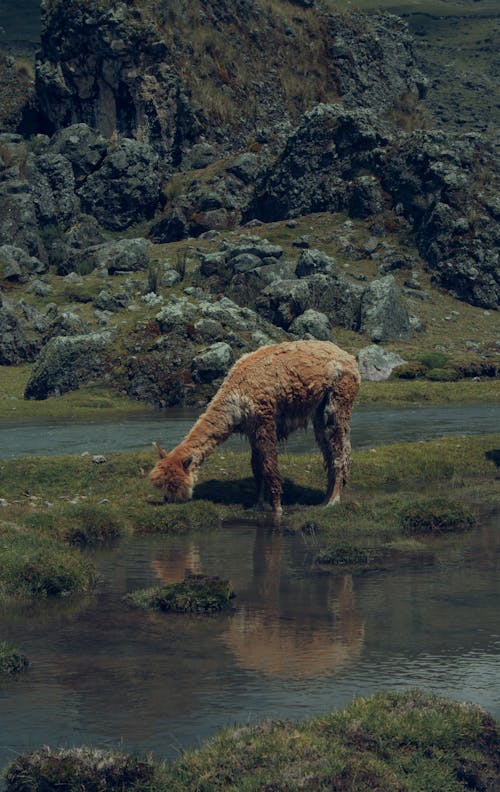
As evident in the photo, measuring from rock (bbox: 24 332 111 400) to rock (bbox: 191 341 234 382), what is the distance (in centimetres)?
444

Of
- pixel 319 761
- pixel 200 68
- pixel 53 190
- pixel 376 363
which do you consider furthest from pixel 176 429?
pixel 200 68

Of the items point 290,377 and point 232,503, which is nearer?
point 290,377

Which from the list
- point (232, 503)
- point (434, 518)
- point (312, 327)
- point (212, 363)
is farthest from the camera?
point (312, 327)

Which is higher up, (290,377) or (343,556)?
(290,377)

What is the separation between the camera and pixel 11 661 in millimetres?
13812

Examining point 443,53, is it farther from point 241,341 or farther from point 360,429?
point 360,429

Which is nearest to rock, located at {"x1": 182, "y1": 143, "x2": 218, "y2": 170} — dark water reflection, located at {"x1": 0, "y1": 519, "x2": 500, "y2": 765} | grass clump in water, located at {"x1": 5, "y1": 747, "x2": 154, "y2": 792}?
dark water reflection, located at {"x1": 0, "y1": 519, "x2": 500, "y2": 765}

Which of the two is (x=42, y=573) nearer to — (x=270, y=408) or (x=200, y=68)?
(x=270, y=408)

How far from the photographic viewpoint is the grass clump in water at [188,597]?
1692 centimetres

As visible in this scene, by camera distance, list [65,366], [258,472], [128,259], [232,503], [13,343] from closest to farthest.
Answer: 1. [258,472]
2. [232,503]
3. [65,366]
4. [13,343]
5. [128,259]

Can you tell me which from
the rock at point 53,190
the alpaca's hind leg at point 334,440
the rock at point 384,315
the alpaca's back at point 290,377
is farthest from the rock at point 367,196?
the alpaca's back at point 290,377

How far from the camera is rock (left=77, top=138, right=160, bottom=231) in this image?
290 feet

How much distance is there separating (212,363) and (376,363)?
890cm

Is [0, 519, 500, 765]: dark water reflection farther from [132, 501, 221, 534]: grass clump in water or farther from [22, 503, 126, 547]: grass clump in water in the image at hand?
[132, 501, 221, 534]: grass clump in water
